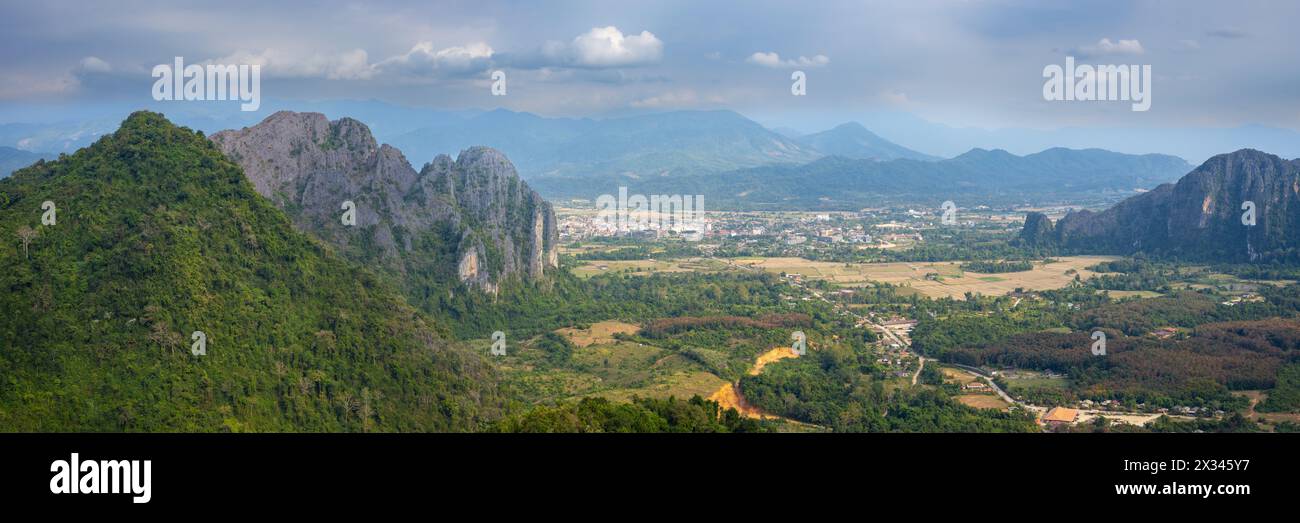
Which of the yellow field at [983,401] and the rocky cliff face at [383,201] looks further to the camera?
the rocky cliff face at [383,201]

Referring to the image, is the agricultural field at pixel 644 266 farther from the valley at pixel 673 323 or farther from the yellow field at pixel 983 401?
the yellow field at pixel 983 401

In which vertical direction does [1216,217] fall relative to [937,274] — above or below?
above

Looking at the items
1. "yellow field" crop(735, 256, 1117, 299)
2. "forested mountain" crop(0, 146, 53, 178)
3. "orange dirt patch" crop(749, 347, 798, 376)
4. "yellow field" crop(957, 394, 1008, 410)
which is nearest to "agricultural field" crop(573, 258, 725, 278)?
"yellow field" crop(735, 256, 1117, 299)

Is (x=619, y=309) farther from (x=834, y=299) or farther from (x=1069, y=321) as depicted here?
(x=1069, y=321)

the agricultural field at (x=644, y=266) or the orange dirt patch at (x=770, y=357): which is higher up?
the agricultural field at (x=644, y=266)

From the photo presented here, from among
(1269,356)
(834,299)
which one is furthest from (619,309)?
(1269,356)

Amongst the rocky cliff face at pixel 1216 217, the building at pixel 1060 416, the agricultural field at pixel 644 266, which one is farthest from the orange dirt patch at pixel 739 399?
the rocky cliff face at pixel 1216 217

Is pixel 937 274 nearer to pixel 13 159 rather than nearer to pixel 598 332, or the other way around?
pixel 598 332

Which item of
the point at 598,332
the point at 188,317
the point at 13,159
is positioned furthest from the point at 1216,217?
the point at 13,159
